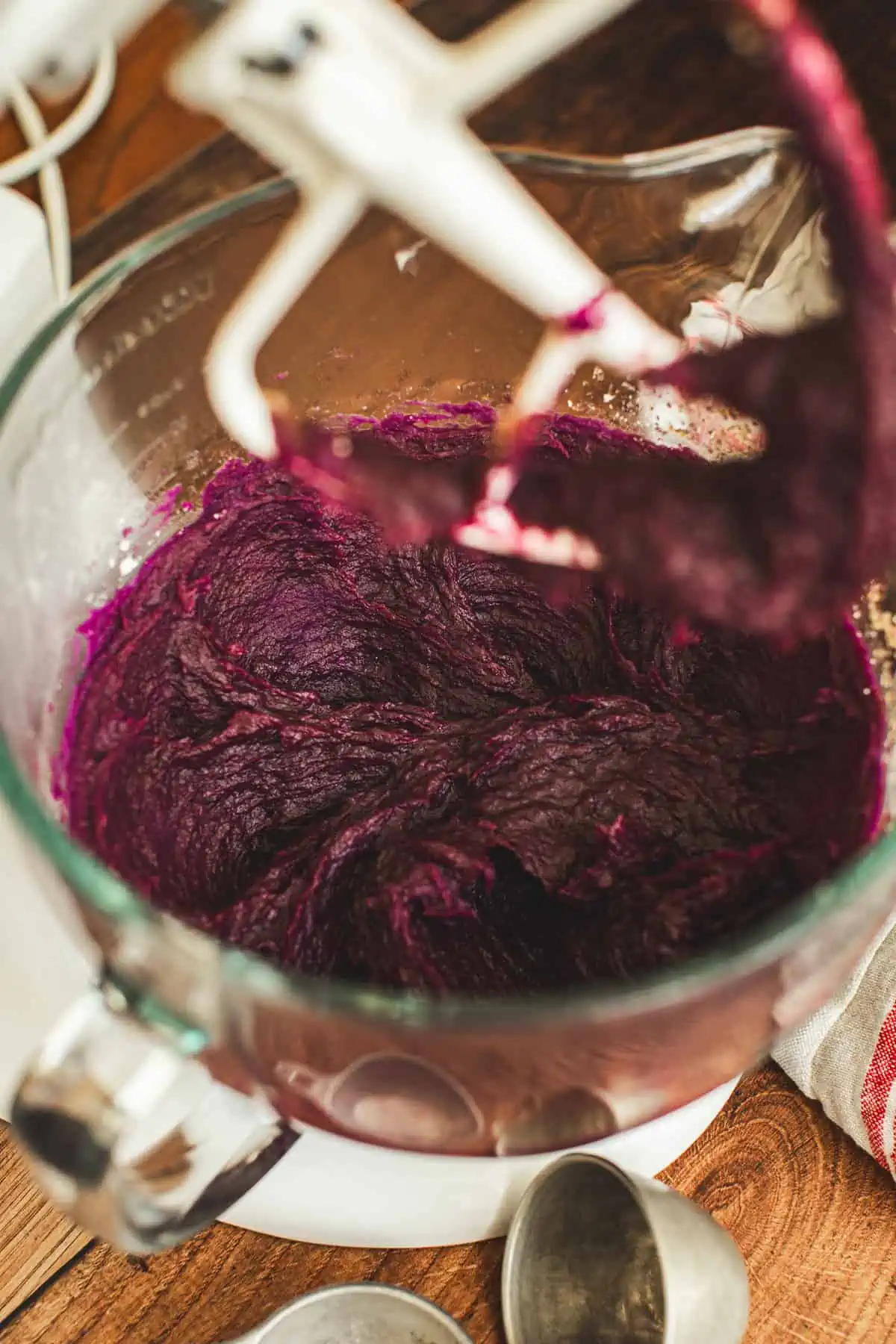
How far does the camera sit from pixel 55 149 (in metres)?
1.29

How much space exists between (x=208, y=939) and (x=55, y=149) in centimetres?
100

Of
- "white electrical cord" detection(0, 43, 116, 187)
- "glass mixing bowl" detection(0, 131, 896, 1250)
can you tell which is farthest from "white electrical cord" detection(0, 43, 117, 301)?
"glass mixing bowl" detection(0, 131, 896, 1250)

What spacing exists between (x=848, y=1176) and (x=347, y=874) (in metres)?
0.42

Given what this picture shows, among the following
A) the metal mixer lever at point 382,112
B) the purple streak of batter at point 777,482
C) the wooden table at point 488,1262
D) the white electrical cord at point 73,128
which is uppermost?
the metal mixer lever at point 382,112

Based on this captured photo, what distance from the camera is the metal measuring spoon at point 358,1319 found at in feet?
2.55

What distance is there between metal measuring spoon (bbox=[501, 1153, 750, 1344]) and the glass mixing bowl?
0.07 meters

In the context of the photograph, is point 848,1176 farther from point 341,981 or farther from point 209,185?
point 209,185

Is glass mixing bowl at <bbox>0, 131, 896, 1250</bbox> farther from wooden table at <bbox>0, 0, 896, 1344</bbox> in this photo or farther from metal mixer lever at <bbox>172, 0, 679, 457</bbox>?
metal mixer lever at <bbox>172, 0, 679, 457</bbox>

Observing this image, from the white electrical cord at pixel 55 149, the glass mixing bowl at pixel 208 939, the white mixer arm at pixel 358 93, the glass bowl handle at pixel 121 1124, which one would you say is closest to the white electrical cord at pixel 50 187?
the white electrical cord at pixel 55 149

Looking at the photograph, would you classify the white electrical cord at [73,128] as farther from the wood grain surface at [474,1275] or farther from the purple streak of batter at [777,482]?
the wood grain surface at [474,1275]

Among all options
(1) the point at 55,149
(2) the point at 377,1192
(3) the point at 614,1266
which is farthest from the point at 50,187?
(3) the point at 614,1266

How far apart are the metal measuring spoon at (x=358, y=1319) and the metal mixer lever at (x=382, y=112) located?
0.60 metres

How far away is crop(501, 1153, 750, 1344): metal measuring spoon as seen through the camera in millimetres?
746

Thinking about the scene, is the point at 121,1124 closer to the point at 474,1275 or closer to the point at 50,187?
the point at 474,1275
